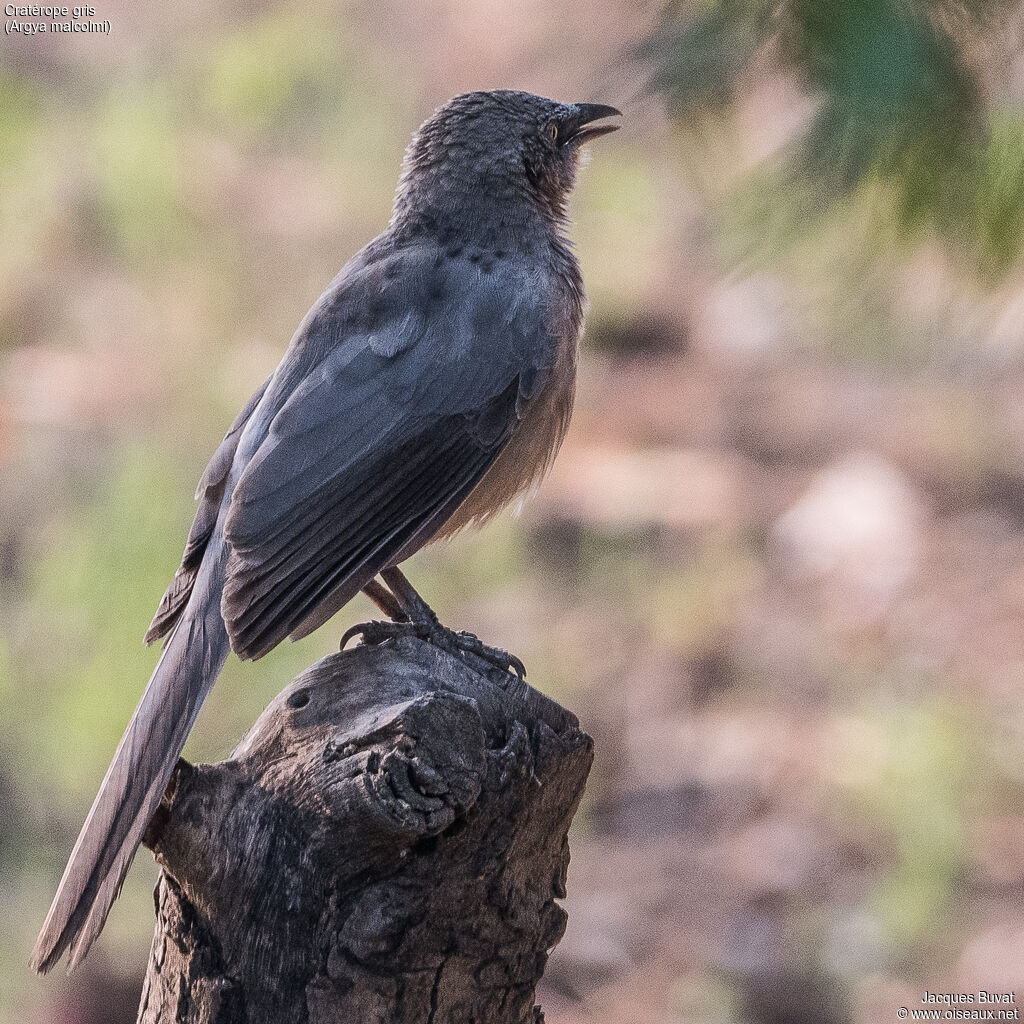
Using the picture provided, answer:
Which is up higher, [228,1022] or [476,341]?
[476,341]

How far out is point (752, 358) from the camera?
8.52 m

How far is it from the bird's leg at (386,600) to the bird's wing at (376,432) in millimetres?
348

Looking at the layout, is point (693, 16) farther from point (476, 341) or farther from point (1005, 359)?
point (1005, 359)

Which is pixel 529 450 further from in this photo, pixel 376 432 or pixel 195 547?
pixel 195 547

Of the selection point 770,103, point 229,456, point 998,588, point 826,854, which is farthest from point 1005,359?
point 770,103

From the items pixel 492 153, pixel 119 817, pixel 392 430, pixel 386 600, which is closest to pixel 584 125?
pixel 492 153

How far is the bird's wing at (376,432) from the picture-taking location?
10.1 feet

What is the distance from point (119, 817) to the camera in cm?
252

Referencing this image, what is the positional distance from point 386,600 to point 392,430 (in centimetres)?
50

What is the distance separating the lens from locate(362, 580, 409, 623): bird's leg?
3.64 meters

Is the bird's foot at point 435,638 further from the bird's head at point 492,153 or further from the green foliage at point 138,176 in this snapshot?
the green foliage at point 138,176

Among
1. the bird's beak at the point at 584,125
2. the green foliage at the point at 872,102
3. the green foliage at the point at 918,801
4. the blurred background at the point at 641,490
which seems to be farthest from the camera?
the green foliage at the point at 918,801

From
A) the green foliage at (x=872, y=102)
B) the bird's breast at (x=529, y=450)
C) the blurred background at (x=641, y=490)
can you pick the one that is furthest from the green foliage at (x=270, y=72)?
the green foliage at (x=872, y=102)

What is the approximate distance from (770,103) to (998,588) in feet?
17.6
